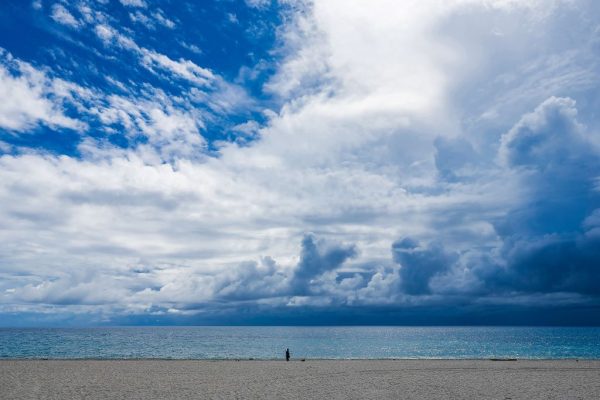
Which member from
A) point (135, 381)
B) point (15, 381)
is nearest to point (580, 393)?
point (135, 381)

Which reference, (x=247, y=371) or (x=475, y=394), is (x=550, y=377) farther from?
(x=247, y=371)

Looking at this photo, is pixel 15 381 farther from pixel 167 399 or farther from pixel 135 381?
pixel 167 399

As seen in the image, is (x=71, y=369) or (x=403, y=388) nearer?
(x=403, y=388)

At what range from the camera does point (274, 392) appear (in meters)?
29.3

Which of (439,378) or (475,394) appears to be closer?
(475,394)

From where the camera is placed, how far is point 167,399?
27000 mm

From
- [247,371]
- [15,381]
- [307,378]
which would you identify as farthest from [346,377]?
[15,381]

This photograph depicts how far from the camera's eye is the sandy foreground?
2848cm

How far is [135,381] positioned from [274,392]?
12.9m

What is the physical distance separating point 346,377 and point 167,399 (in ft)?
A: 54.2

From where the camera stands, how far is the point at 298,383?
1347 inches

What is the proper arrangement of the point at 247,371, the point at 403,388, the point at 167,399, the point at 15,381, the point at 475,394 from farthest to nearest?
the point at 247,371 → the point at 15,381 → the point at 403,388 → the point at 475,394 → the point at 167,399

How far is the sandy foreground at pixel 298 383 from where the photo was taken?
93.5ft

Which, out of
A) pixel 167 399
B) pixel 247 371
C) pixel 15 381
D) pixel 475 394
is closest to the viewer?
pixel 167 399
